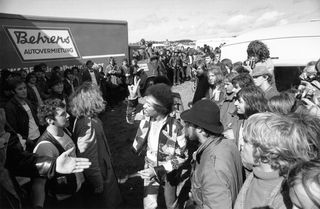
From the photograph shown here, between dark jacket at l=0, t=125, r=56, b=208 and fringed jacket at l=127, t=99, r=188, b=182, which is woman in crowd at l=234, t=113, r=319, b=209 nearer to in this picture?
fringed jacket at l=127, t=99, r=188, b=182

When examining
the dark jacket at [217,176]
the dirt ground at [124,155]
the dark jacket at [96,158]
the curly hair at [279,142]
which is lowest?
the dirt ground at [124,155]

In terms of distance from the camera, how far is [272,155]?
4.73ft

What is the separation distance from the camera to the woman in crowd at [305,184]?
110cm

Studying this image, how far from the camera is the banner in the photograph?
677 centimetres

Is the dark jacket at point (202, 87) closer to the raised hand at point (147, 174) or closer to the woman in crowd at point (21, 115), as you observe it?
the raised hand at point (147, 174)

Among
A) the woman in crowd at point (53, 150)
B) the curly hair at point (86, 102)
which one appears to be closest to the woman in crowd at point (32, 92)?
the curly hair at point (86, 102)

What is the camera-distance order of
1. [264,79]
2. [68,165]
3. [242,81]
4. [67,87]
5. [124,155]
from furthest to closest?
[67,87], [124,155], [264,79], [242,81], [68,165]

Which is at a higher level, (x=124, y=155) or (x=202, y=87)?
(x=202, y=87)

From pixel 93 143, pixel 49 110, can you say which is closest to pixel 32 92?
pixel 49 110

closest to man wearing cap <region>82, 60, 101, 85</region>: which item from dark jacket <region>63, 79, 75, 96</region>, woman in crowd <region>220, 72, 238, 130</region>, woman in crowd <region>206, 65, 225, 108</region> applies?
dark jacket <region>63, 79, 75, 96</region>

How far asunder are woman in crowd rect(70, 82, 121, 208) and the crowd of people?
0.01m

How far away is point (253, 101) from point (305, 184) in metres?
1.46

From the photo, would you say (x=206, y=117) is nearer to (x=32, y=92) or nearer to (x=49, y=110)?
(x=49, y=110)

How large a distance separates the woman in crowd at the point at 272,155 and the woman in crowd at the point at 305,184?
167mm
